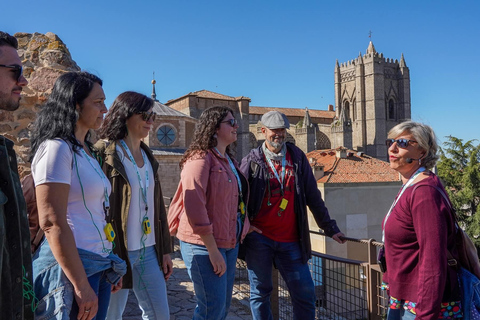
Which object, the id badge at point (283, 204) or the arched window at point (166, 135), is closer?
the id badge at point (283, 204)

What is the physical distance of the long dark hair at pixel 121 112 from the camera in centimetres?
265

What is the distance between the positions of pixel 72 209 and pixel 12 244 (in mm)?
649

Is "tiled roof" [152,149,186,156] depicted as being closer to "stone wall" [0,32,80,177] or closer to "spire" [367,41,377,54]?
"stone wall" [0,32,80,177]

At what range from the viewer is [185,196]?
2.65 m

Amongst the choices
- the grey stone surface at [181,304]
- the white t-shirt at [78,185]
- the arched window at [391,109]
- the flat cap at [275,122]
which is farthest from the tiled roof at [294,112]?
the white t-shirt at [78,185]

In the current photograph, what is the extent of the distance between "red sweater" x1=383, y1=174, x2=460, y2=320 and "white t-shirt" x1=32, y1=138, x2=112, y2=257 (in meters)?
1.51

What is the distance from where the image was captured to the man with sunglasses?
1.19 meters

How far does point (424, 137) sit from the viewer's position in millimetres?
2322

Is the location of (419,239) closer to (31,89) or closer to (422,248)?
(422,248)

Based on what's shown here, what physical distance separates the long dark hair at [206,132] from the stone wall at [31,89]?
5.32 ft

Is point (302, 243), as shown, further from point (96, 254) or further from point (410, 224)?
point (96, 254)

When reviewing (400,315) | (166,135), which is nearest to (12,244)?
(400,315)

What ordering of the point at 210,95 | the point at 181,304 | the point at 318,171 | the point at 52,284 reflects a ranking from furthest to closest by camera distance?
1. the point at 210,95
2. the point at 318,171
3. the point at 181,304
4. the point at 52,284

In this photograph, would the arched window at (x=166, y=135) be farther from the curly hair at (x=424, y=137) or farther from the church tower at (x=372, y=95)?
the church tower at (x=372, y=95)
